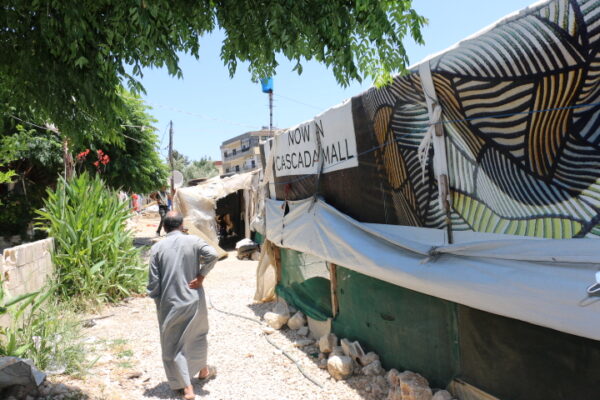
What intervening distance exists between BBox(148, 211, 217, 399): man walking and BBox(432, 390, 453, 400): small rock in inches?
78.6

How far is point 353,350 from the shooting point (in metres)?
3.96

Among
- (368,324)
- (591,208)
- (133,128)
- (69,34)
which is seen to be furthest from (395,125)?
(133,128)

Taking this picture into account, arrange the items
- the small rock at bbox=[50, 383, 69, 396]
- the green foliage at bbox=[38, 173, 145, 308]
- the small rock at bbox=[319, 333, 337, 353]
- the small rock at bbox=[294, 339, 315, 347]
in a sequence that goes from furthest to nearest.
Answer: the green foliage at bbox=[38, 173, 145, 308] < the small rock at bbox=[294, 339, 315, 347] < the small rock at bbox=[319, 333, 337, 353] < the small rock at bbox=[50, 383, 69, 396]

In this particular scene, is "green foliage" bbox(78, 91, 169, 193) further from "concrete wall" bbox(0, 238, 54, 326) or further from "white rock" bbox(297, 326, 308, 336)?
"white rock" bbox(297, 326, 308, 336)

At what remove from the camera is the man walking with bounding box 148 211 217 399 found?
3.59 m

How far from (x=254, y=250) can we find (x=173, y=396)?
7.53 meters

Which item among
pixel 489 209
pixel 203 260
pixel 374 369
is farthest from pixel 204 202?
pixel 489 209

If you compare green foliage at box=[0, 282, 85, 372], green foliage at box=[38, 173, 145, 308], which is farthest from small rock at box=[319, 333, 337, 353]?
green foliage at box=[38, 173, 145, 308]

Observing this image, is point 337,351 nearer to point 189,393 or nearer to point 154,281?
point 189,393

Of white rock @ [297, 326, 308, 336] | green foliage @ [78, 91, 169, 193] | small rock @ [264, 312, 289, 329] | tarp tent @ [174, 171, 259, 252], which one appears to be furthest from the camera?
green foliage @ [78, 91, 169, 193]

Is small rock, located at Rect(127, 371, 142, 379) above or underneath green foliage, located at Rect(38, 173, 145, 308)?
underneath

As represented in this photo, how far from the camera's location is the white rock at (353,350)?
3902 millimetres

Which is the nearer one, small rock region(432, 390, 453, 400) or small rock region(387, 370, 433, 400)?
small rock region(432, 390, 453, 400)

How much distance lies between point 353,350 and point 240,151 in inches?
1787
